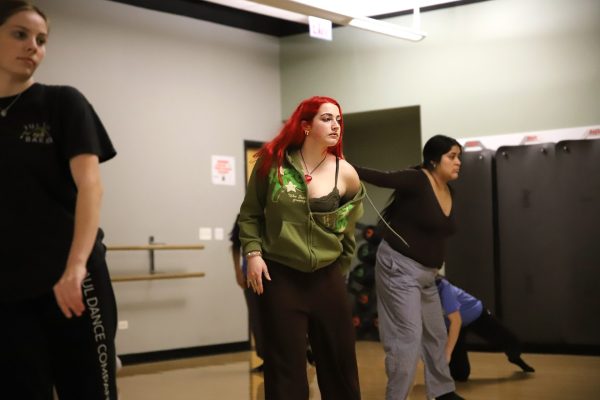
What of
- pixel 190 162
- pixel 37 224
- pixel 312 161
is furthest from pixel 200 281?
pixel 37 224

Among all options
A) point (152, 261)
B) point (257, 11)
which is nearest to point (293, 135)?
point (152, 261)

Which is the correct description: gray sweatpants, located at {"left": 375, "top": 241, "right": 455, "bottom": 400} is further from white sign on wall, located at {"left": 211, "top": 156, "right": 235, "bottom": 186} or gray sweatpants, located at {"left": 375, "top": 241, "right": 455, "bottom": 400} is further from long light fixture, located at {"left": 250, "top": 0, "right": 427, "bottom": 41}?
white sign on wall, located at {"left": 211, "top": 156, "right": 235, "bottom": 186}

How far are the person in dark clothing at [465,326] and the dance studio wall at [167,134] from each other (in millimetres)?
3204

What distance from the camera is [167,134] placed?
749cm

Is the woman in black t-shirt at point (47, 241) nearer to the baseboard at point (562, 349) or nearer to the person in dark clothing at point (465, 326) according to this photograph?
the person in dark clothing at point (465, 326)

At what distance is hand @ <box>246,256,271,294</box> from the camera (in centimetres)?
264

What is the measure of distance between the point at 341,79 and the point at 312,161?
5.49 meters

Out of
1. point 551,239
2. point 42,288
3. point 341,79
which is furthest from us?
point 341,79

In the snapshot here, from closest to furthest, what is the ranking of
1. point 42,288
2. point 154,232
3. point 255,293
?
1. point 42,288
2. point 255,293
3. point 154,232

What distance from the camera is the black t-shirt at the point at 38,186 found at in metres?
1.60

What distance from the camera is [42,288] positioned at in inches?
62.9

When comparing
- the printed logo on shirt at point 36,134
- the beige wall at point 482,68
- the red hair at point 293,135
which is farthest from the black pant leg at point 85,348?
the beige wall at point 482,68

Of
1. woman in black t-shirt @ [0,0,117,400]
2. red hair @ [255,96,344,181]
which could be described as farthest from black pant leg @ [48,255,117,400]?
red hair @ [255,96,344,181]

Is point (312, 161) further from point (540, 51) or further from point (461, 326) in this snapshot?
point (540, 51)
